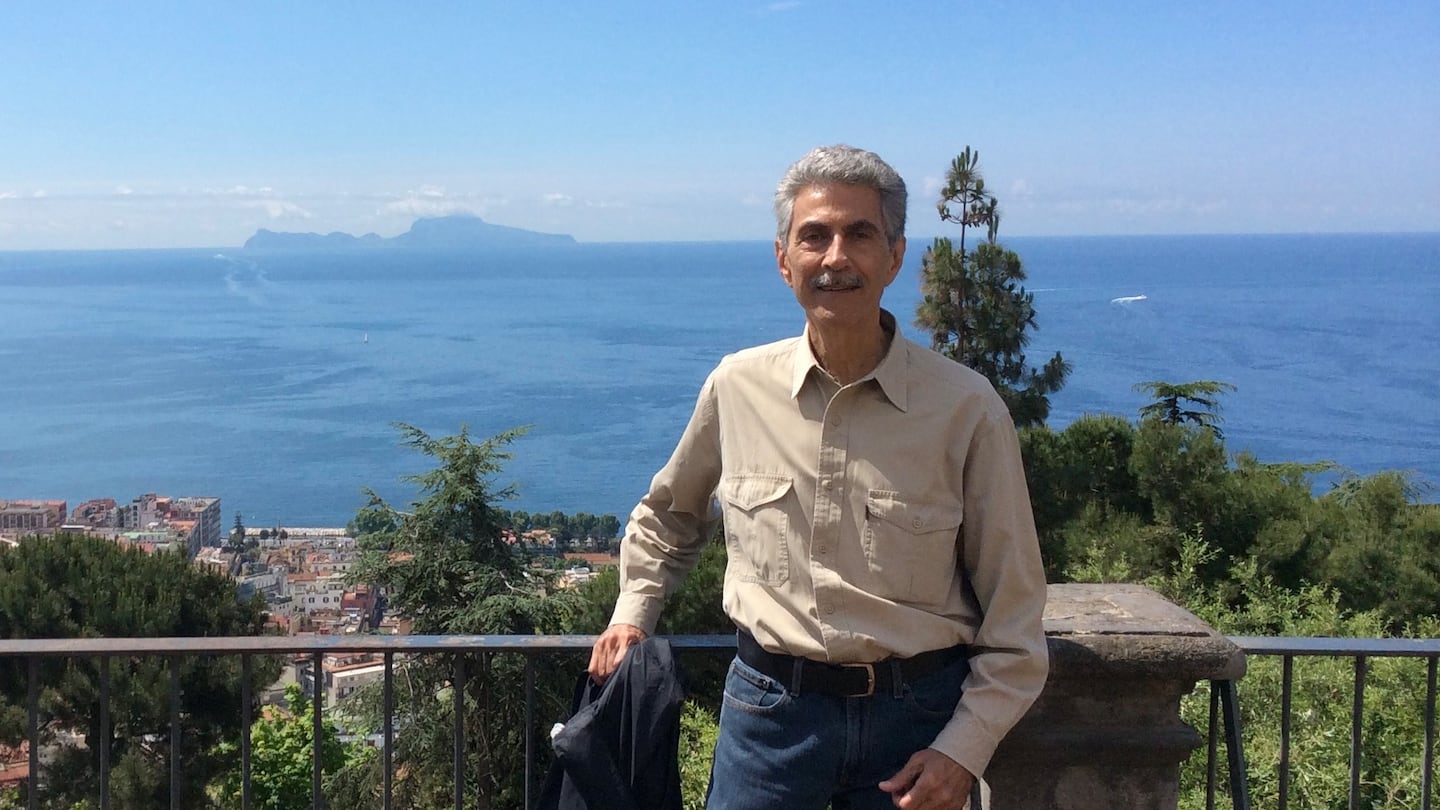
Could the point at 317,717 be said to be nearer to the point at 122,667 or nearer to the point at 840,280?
the point at 840,280

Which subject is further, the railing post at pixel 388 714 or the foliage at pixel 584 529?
the foliage at pixel 584 529

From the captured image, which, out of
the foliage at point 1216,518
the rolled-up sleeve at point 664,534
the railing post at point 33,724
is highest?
the rolled-up sleeve at point 664,534

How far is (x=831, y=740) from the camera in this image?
1862 millimetres

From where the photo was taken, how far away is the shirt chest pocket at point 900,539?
1825mm

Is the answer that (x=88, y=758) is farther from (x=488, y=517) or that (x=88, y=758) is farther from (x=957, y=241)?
(x=957, y=241)

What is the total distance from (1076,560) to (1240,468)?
4285 millimetres

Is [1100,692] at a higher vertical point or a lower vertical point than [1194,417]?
higher

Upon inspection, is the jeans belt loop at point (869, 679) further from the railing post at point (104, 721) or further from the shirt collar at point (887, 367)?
the railing post at point (104, 721)

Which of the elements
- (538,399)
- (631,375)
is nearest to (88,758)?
(538,399)

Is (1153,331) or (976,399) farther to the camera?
(1153,331)

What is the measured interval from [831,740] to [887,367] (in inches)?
24.5

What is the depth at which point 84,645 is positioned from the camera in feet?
7.97

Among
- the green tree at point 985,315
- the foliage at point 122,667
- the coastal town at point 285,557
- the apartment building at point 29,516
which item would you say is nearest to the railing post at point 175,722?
the coastal town at point 285,557

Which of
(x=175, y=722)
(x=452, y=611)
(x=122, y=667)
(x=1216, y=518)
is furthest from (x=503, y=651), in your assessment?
(x=1216, y=518)
